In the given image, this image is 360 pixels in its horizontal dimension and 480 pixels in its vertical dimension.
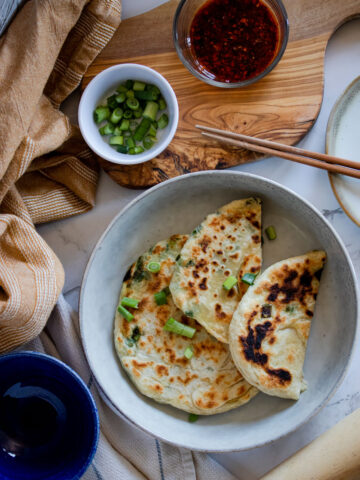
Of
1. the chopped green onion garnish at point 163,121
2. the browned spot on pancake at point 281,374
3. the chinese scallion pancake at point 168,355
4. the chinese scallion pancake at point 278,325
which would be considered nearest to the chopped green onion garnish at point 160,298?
the chinese scallion pancake at point 168,355

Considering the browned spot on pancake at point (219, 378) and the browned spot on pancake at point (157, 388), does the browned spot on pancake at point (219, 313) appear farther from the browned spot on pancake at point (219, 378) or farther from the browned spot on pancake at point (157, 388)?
the browned spot on pancake at point (157, 388)

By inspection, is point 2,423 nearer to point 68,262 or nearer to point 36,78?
point 68,262

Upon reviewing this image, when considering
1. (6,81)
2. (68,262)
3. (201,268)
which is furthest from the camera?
(68,262)

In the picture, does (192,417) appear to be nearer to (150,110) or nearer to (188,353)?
(188,353)

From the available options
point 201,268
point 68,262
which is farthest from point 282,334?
point 68,262

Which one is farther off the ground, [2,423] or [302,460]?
[302,460]

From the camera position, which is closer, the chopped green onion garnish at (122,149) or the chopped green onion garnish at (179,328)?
the chopped green onion garnish at (179,328)

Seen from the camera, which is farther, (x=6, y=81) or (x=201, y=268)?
(x=201, y=268)

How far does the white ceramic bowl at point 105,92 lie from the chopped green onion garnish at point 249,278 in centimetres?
72

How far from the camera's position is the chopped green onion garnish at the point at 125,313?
2436 millimetres

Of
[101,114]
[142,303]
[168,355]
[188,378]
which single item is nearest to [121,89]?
[101,114]

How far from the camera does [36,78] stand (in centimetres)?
225

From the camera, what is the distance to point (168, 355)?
2445mm

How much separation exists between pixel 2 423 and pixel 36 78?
5.39ft
